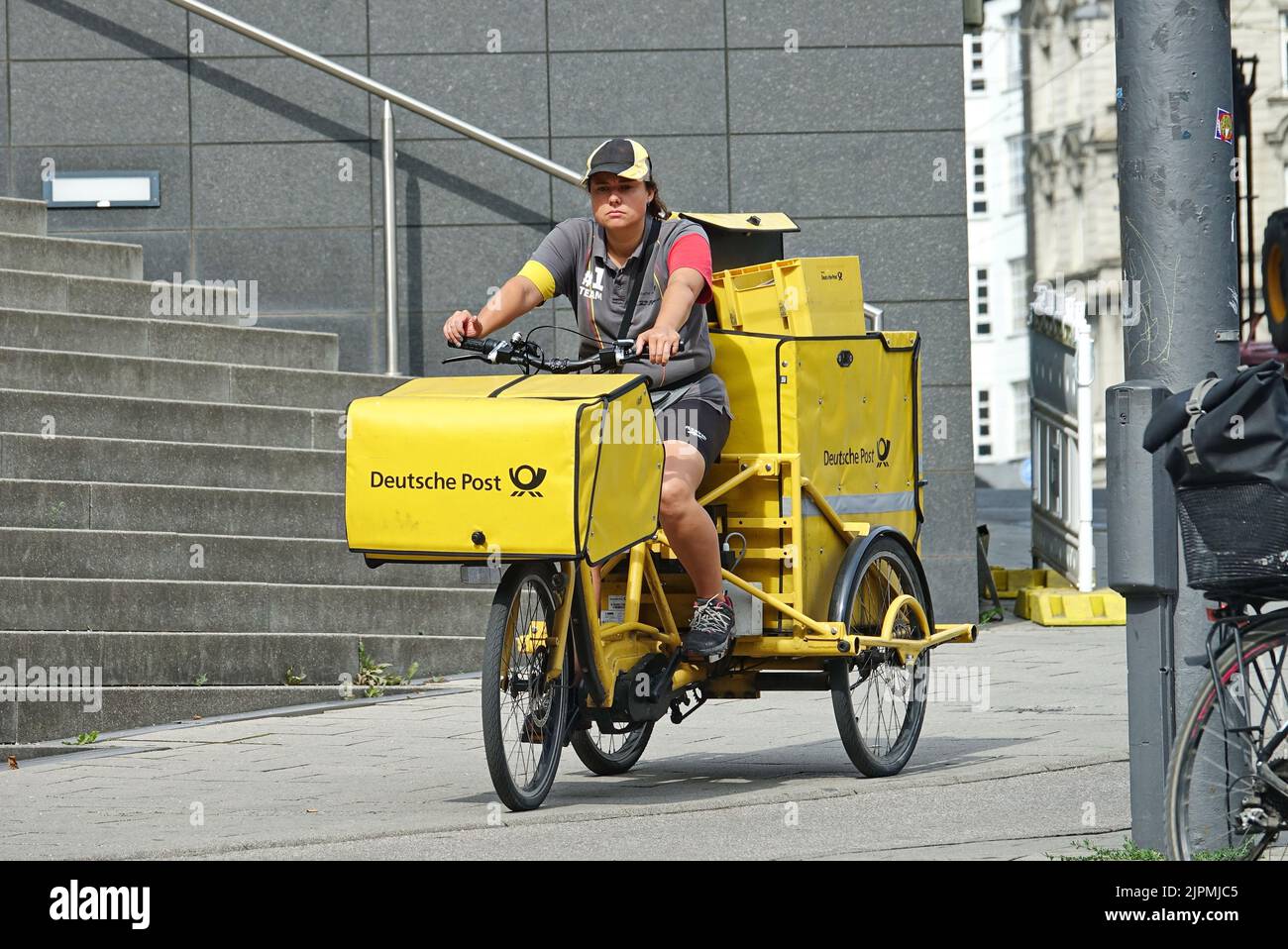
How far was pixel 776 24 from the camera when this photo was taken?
12.3 meters

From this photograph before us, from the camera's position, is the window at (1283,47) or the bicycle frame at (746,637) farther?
the window at (1283,47)

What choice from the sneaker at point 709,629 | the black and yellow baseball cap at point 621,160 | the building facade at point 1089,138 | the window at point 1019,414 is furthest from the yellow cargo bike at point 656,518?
the window at point 1019,414

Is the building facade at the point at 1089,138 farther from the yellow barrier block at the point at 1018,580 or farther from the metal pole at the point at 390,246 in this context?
the metal pole at the point at 390,246

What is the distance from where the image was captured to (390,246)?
11.9m

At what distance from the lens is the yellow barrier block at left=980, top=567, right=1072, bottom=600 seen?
13.4 metres

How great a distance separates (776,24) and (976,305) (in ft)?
182

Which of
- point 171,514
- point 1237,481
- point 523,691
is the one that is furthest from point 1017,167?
point 1237,481

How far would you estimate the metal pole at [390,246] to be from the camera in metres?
11.8

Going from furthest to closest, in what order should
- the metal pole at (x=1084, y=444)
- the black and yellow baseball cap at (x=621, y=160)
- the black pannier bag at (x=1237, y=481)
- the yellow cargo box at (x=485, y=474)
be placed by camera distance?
the metal pole at (x=1084, y=444) < the black and yellow baseball cap at (x=621, y=160) < the yellow cargo box at (x=485, y=474) < the black pannier bag at (x=1237, y=481)

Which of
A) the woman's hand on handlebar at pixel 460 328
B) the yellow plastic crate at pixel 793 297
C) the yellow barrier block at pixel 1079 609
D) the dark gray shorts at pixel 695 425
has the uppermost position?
the yellow plastic crate at pixel 793 297

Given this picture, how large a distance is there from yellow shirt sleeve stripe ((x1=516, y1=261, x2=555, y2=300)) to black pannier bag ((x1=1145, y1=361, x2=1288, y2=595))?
281 centimetres

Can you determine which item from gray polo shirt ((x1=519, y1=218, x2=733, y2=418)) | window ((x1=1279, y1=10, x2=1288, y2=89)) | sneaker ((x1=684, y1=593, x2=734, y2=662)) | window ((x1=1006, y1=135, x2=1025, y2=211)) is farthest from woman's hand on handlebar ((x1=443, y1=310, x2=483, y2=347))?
window ((x1=1006, y1=135, x2=1025, y2=211))

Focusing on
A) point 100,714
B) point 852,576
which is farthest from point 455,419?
point 100,714

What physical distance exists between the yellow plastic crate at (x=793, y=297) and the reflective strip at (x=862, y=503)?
1.94 ft
